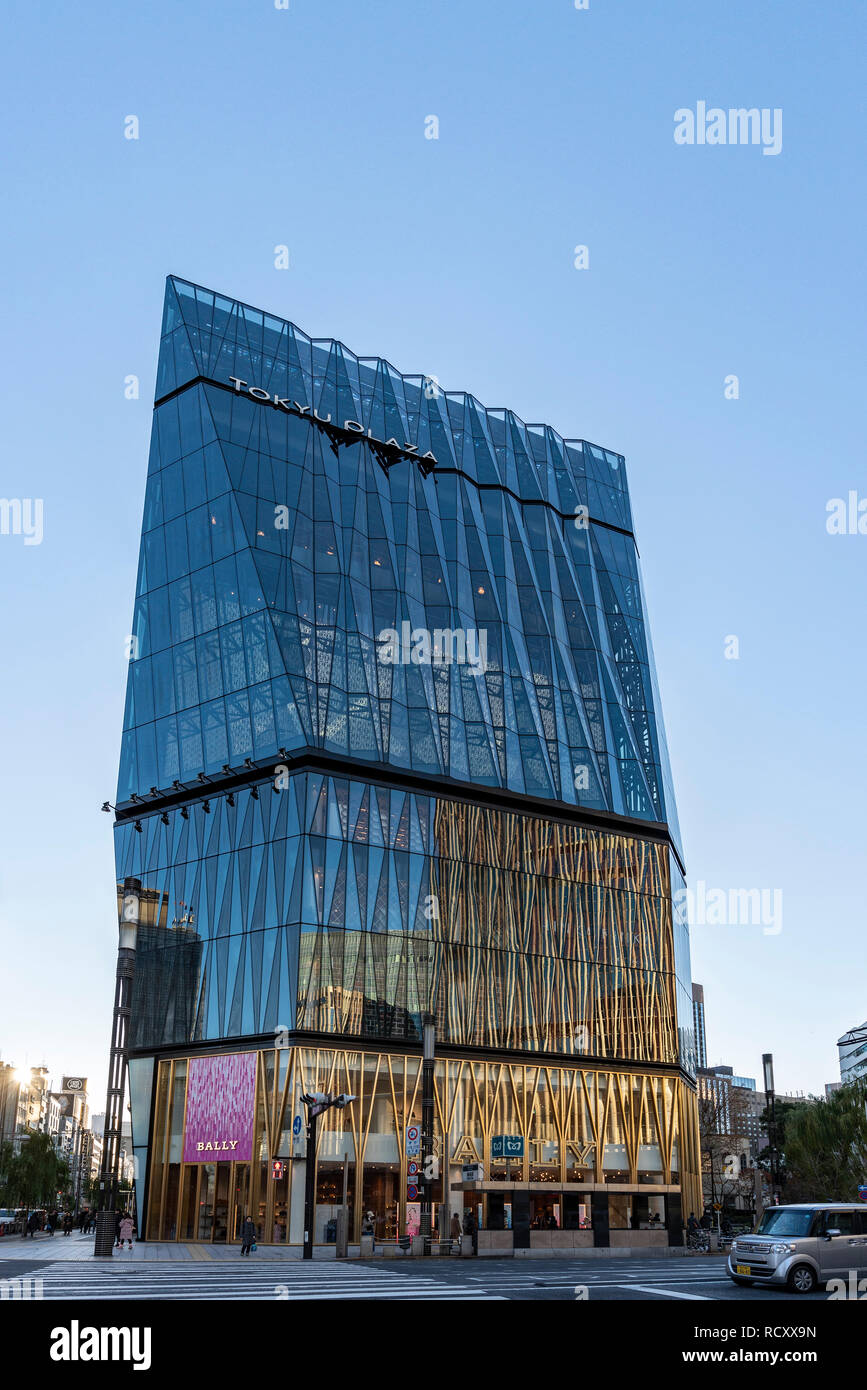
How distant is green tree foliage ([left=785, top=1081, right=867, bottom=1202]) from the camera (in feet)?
220

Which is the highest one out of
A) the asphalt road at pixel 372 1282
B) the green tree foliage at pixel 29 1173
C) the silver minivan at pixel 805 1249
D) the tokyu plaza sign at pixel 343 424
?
the tokyu plaza sign at pixel 343 424

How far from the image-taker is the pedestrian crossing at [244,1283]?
67.4 ft

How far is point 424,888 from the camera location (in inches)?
2328

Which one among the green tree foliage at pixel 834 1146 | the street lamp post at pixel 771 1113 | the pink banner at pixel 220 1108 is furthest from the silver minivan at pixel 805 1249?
the green tree foliage at pixel 834 1146

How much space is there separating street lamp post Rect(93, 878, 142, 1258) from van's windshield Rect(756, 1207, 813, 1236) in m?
21.5

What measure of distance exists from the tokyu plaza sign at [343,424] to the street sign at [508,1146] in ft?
123

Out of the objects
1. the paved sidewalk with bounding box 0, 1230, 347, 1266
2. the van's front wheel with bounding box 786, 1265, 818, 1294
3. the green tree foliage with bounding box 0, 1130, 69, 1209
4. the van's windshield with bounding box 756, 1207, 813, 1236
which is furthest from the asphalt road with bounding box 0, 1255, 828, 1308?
the green tree foliage with bounding box 0, 1130, 69, 1209

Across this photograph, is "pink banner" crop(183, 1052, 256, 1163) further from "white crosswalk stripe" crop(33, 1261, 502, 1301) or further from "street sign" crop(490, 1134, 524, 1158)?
"white crosswalk stripe" crop(33, 1261, 502, 1301)

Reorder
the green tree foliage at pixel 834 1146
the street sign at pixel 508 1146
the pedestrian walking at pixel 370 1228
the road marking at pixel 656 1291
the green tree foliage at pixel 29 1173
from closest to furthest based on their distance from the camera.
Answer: the road marking at pixel 656 1291, the pedestrian walking at pixel 370 1228, the street sign at pixel 508 1146, the green tree foliage at pixel 834 1146, the green tree foliage at pixel 29 1173

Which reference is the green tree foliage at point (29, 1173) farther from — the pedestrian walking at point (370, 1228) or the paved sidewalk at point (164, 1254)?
the pedestrian walking at point (370, 1228)

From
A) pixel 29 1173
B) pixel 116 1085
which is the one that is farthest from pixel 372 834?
pixel 29 1173
